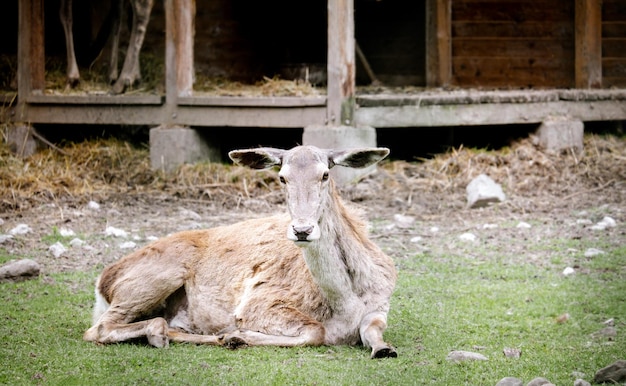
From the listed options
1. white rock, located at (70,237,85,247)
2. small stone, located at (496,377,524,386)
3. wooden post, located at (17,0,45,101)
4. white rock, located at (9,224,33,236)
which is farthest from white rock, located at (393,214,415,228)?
wooden post, located at (17,0,45,101)

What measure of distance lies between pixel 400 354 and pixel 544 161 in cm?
683

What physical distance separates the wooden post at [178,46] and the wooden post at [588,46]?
17.9ft

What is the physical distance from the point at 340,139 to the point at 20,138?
446 cm

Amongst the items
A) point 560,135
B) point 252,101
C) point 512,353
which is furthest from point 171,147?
point 512,353

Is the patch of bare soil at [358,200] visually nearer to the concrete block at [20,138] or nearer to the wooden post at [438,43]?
the concrete block at [20,138]

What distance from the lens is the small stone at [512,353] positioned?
5926mm

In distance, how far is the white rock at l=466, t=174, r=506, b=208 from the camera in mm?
10930

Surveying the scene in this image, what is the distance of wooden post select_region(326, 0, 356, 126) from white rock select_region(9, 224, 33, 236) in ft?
12.2

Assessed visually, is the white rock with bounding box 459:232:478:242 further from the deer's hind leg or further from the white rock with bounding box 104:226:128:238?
the deer's hind leg

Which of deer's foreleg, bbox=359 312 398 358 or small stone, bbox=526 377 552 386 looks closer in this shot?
small stone, bbox=526 377 552 386

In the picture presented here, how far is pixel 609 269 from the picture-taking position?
8477 millimetres

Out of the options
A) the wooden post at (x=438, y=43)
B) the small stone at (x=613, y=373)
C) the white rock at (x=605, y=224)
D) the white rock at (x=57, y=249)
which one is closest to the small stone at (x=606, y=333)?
the small stone at (x=613, y=373)

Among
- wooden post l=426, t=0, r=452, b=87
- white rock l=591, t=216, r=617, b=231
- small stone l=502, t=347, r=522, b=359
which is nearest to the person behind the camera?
small stone l=502, t=347, r=522, b=359

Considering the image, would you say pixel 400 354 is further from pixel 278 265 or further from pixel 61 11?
pixel 61 11
